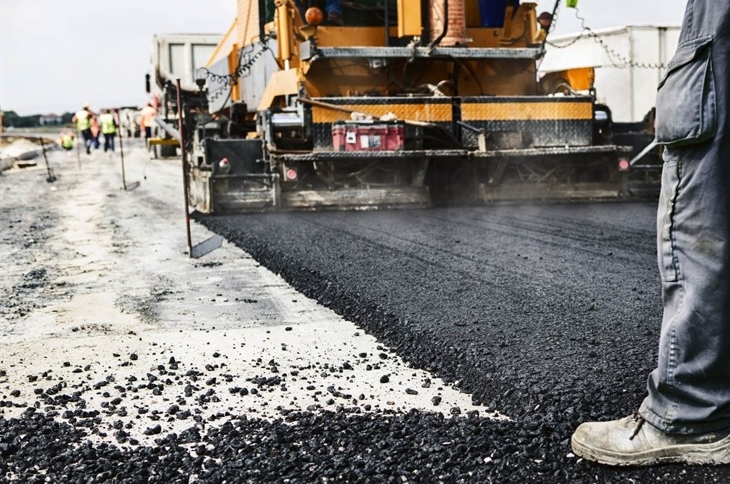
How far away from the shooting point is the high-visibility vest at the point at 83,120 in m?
26.3

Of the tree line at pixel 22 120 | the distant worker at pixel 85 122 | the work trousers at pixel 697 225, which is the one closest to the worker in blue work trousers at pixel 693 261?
the work trousers at pixel 697 225

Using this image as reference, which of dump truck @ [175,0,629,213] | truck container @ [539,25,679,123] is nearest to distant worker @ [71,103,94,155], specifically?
truck container @ [539,25,679,123]

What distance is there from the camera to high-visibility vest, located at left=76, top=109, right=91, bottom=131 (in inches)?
1037

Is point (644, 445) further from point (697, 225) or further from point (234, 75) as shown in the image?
point (234, 75)

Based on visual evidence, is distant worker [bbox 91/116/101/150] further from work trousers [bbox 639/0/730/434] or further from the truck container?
work trousers [bbox 639/0/730/434]

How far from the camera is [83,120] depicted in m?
26.4

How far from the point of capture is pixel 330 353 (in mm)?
3445

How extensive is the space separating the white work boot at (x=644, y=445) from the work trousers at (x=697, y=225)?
0.03 m

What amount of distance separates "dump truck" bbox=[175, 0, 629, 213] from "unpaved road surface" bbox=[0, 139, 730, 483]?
1.71 m

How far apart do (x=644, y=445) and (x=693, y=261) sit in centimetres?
Answer: 48

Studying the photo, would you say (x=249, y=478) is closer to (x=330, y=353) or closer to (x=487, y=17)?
(x=330, y=353)

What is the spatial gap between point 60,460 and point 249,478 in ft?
1.84

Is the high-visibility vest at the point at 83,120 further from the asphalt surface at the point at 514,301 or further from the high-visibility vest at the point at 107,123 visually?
the asphalt surface at the point at 514,301

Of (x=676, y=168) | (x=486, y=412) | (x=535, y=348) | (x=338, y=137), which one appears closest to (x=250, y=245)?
(x=338, y=137)
